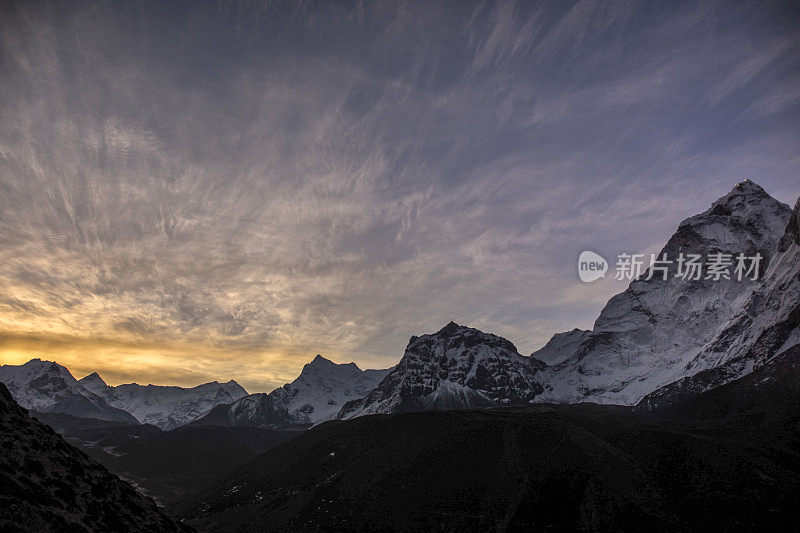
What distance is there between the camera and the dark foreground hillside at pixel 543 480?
295 feet

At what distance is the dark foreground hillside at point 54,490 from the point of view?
19.4 meters

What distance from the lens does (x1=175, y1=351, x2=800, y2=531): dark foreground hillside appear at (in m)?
90.0

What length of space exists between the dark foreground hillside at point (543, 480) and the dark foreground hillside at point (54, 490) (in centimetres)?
8420

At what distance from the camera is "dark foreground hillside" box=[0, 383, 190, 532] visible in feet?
63.7

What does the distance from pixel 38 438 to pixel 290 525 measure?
97.9m

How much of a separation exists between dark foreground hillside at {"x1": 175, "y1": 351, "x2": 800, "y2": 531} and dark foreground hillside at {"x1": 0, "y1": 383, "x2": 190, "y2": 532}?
276 feet

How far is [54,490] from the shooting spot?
74.7ft

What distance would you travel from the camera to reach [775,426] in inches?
5030

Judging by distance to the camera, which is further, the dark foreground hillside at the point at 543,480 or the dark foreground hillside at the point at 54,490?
the dark foreground hillside at the point at 543,480

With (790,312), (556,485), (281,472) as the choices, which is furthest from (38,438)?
(790,312)

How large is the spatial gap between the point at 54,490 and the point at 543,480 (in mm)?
105048

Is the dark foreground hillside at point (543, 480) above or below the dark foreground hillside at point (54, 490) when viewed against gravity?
below

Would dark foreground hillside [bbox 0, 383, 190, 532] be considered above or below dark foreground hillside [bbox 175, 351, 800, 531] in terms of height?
above

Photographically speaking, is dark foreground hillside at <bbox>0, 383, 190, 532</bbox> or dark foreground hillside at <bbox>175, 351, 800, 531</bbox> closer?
dark foreground hillside at <bbox>0, 383, 190, 532</bbox>
